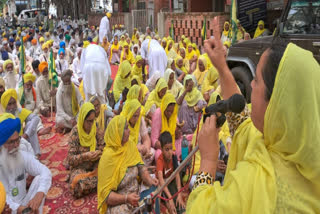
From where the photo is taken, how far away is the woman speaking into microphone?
815 mm

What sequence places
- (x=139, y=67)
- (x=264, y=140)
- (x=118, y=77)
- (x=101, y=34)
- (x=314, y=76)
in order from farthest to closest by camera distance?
(x=101, y=34)
(x=139, y=67)
(x=118, y=77)
(x=264, y=140)
(x=314, y=76)

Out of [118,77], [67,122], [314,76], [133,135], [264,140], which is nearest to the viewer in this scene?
[314,76]

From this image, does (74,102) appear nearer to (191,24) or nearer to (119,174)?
(119,174)

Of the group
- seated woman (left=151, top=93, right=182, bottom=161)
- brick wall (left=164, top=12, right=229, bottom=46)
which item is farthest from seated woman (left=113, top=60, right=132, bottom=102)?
brick wall (left=164, top=12, right=229, bottom=46)

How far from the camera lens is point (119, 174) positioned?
105 inches

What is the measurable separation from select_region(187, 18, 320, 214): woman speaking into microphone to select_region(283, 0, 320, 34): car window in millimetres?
2779

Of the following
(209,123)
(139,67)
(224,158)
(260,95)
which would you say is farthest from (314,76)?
(139,67)

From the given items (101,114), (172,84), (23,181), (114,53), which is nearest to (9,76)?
(101,114)

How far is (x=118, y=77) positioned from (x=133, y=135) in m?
2.33

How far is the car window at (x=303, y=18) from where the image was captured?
3.35 m

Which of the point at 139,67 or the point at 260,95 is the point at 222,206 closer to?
the point at 260,95

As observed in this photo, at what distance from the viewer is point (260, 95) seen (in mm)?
953

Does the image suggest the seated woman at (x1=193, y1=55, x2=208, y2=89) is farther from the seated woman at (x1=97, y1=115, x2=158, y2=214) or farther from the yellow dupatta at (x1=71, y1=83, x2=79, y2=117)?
the seated woman at (x1=97, y1=115, x2=158, y2=214)

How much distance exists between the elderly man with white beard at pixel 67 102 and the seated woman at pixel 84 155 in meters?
1.48
